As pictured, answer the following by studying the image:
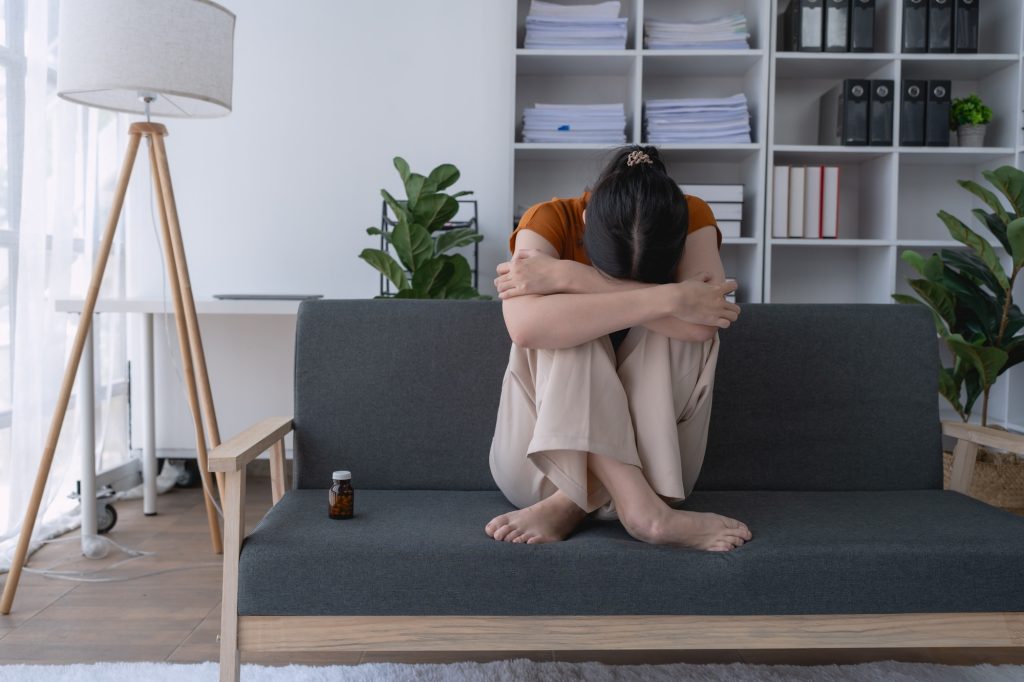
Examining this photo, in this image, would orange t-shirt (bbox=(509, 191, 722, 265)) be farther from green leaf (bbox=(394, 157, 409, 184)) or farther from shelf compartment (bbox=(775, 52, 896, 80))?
shelf compartment (bbox=(775, 52, 896, 80))

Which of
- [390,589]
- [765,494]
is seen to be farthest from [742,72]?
[390,589]

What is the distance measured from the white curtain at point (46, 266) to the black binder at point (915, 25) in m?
3.07

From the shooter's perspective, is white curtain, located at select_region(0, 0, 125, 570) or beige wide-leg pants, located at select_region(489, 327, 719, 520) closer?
beige wide-leg pants, located at select_region(489, 327, 719, 520)

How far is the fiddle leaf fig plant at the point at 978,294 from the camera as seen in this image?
2.68 meters

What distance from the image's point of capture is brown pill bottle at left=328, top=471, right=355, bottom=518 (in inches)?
61.5

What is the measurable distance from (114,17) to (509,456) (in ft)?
4.93

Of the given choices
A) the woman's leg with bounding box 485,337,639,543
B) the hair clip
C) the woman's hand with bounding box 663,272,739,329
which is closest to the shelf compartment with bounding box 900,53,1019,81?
the hair clip

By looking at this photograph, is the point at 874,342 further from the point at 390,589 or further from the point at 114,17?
the point at 114,17

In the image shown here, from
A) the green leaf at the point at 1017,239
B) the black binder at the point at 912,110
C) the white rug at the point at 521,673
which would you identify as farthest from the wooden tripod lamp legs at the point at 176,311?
the black binder at the point at 912,110

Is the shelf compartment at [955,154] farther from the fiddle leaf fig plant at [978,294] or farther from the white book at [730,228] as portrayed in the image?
the white book at [730,228]

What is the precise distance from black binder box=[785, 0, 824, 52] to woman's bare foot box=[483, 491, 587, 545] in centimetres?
241

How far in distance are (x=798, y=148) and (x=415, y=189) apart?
1.49m

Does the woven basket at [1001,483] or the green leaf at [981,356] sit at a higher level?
the green leaf at [981,356]

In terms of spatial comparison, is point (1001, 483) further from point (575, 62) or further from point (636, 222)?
point (575, 62)
